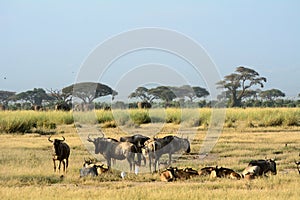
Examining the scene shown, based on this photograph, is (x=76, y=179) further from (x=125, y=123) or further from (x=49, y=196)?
(x=125, y=123)

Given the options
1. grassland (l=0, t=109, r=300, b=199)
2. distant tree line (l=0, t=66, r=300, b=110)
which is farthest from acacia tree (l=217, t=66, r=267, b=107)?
grassland (l=0, t=109, r=300, b=199)

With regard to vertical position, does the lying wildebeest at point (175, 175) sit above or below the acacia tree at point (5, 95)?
below

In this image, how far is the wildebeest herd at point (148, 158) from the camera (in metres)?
11.6

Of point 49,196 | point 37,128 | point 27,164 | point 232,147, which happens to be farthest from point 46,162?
point 37,128

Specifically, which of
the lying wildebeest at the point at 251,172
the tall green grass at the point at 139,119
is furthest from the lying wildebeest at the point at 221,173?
the tall green grass at the point at 139,119

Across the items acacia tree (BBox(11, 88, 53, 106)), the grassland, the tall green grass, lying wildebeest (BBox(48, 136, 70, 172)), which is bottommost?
the grassland

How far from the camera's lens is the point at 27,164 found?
13859 millimetres

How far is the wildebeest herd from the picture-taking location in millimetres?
11602

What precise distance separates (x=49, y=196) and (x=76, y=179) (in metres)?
1.93

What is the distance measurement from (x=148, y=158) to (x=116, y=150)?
0.84 meters

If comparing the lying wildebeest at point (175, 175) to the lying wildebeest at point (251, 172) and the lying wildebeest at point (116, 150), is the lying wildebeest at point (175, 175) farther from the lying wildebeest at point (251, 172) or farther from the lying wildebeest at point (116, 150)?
the lying wildebeest at point (116, 150)

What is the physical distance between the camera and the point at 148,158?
13680 millimetres

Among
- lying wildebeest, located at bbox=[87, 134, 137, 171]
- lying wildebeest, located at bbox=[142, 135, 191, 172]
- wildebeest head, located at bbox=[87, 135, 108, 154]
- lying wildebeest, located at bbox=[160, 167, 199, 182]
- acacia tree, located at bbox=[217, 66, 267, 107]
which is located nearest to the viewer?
lying wildebeest, located at bbox=[160, 167, 199, 182]

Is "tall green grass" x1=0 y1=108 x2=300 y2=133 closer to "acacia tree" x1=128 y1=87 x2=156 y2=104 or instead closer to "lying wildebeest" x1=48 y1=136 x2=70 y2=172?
"acacia tree" x1=128 y1=87 x2=156 y2=104
